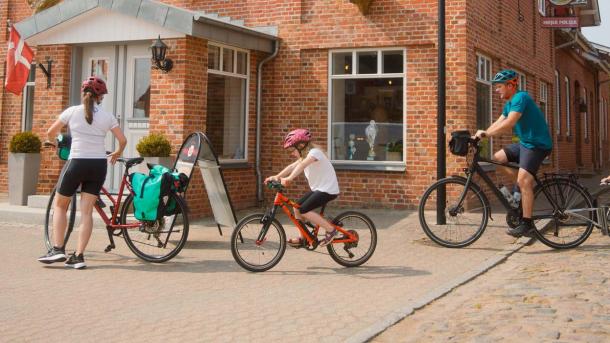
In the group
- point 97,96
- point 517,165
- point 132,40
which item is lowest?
point 517,165

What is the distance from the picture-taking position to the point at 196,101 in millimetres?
10312

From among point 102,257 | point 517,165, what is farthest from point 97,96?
point 517,165

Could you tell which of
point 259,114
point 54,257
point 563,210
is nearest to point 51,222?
point 54,257

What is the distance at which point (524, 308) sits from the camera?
4.83 m

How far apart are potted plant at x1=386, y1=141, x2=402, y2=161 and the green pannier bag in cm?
562

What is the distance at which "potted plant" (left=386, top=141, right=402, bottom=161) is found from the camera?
37.6ft

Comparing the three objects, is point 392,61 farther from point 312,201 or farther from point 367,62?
point 312,201

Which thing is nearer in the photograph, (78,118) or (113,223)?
(78,118)

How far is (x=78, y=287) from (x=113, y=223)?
1.32m

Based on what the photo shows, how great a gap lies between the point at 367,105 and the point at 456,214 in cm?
475

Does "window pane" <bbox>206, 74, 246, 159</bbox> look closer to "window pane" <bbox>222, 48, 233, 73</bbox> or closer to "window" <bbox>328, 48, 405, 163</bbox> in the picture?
"window pane" <bbox>222, 48, 233, 73</bbox>

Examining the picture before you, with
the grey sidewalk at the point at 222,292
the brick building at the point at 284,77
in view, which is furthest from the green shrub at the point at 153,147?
the grey sidewalk at the point at 222,292

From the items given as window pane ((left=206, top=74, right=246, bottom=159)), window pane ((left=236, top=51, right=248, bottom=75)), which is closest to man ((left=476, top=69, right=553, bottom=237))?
window pane ((left=206, top=74, right=246, bottom=159))

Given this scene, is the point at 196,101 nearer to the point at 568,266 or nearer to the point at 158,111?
the point at 158,111
